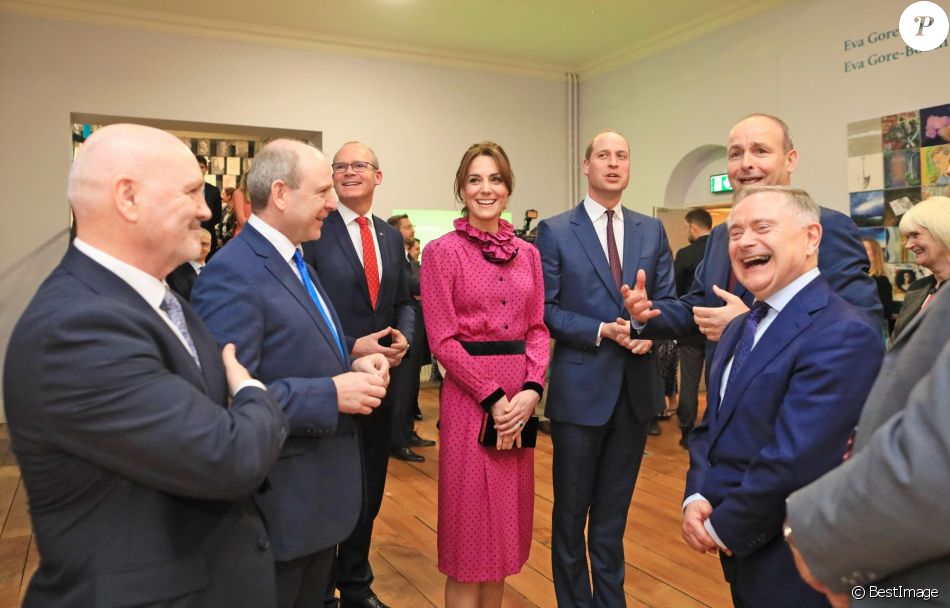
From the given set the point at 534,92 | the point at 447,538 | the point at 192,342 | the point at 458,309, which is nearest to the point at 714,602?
the point at 447,538

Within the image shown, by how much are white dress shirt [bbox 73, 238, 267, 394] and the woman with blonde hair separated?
11.5ft

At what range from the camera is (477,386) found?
2.33 meters

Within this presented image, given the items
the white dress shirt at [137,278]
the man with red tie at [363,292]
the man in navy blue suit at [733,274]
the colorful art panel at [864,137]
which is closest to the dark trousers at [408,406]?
the man with red tie at [363,292]

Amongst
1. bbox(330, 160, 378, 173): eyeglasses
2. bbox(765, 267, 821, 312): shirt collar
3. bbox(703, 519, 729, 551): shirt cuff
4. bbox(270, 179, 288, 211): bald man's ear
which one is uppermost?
bbox(330, 160, 378, 173): eyeglasses

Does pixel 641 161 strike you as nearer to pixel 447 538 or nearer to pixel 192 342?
pixel 447 538

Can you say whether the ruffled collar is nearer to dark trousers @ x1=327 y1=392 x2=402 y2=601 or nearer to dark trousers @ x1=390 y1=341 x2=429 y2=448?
dark trousers @ x1=327 y1=392 x2=402 y2=601

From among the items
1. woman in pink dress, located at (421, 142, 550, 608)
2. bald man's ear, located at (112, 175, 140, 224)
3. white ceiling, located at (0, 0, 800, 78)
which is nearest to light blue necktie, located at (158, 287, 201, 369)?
bald man's ear, located at (112, 175, 140, 224)

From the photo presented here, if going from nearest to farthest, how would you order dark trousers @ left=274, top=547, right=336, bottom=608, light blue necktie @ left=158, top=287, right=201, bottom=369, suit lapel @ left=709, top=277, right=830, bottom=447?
1. light blue necktie @ left=158, top=287, right=201, bottom=369
2. suit lapel @ left=709, top=277, right=830, bottom=447
3. dark trousers @ left=274, top=547, right=336, bottom=608

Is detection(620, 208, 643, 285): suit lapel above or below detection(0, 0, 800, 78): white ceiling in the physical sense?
below

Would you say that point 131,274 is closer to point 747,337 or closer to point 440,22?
point 747,337

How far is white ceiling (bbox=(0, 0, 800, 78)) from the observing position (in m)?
6.86

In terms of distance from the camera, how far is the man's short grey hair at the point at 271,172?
186cm

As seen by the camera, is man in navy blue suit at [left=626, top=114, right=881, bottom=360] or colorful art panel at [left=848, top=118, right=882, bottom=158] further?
colorful art panel at [left=848, top=118, right=882, bottom=158]
